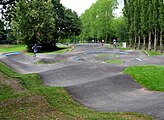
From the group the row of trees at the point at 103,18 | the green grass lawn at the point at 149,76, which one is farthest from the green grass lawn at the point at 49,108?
the row of trees at the point at 103,18

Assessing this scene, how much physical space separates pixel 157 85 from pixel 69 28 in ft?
162

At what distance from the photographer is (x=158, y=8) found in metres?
43.3

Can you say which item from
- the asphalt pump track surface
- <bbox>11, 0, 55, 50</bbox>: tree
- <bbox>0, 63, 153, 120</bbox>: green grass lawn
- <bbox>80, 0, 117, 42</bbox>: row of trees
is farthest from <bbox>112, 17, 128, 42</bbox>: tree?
<bbox>0, 63, 153, 120</bbox>: green grass lawn

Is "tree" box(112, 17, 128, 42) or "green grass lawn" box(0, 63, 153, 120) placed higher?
"tree" box(112, 17, 128, 42)

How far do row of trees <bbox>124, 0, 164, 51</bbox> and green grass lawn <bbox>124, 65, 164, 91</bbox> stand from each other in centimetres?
2263

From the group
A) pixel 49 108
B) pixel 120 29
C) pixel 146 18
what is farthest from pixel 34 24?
pixel 49 108

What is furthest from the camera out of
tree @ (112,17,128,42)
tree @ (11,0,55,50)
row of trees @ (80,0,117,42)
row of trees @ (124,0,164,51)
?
row of trees @ (80,0,117,42)

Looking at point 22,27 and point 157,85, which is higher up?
point 22,27

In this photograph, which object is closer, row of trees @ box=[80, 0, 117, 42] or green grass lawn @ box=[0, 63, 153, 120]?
green grass lawn @ box=[0, 63, 153, 120]

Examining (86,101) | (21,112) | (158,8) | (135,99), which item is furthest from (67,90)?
(158,8)

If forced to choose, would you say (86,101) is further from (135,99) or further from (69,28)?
(69,28)

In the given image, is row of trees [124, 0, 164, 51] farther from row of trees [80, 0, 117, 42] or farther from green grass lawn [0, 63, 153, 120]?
green grass lawn [0, 63, 153, 120]

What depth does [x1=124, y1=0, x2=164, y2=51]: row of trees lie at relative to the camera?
145 feet

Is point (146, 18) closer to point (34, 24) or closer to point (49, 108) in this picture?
point (34, 24)
